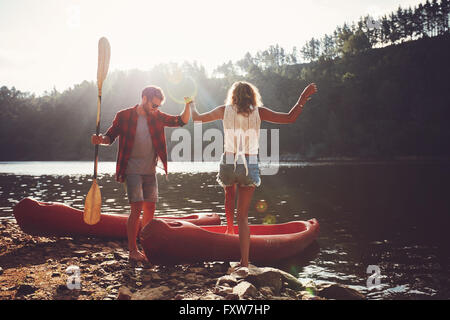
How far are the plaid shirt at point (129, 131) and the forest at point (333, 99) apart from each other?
267ft

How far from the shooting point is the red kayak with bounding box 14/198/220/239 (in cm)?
685

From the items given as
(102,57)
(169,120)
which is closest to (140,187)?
(169,120)

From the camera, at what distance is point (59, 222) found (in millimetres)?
6965

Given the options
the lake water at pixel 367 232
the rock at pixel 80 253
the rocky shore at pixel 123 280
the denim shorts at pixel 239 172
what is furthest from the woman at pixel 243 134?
the rock at pixel 80 253

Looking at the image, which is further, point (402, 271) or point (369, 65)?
point (369, 65)

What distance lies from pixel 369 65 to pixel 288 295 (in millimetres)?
119515

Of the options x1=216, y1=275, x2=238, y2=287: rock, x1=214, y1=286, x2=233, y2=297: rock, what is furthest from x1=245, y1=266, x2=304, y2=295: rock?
x1=214, y1=286, x2=233, y2=297: rock

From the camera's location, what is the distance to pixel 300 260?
7.21 meters

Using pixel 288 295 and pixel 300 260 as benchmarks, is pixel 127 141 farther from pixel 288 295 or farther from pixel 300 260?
pixel 300 260

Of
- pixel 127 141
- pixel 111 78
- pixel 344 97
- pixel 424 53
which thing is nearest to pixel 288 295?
pixel 127 141

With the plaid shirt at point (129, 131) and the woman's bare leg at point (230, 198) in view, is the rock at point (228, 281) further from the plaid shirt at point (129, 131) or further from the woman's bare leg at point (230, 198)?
the plaid shirt at point (129, 131)

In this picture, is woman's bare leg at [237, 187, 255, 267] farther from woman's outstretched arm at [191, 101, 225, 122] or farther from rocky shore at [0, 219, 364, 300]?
woman's outstretched arm at [191, 101, 225, 122]

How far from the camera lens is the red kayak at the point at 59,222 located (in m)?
6.85

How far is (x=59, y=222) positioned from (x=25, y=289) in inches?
121
